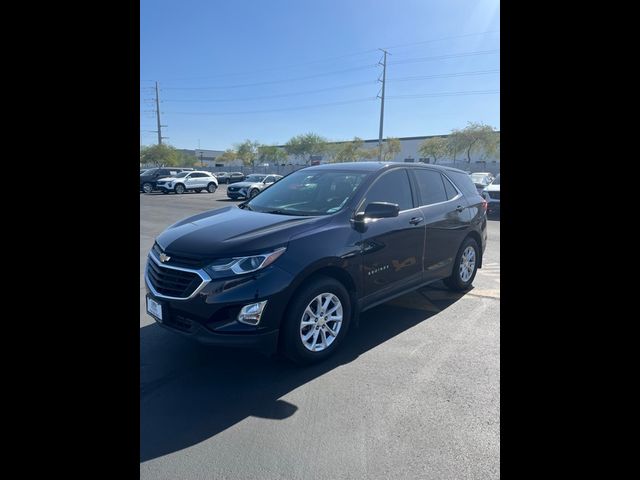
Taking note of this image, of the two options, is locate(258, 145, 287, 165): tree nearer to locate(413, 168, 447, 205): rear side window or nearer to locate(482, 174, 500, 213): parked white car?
locate(482, 174, 500, 213): parked white car

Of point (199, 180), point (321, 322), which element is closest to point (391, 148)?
point (199, 180)

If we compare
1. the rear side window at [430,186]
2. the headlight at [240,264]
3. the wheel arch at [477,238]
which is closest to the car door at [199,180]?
the wheel arch at [477,238]

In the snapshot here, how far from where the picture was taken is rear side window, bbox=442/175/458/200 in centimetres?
520

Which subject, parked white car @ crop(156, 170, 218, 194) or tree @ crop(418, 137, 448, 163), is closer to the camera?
parked white car @ crop(156, 170, 218, 194)

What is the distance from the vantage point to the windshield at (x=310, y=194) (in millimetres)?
4031

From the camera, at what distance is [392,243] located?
4.10 metres

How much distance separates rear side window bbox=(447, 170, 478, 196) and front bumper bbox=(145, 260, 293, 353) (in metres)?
3.27

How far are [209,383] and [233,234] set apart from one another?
46.7 inches

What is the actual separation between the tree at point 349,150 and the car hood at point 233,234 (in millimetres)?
63614

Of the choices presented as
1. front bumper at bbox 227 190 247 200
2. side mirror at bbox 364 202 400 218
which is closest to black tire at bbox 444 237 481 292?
side mirror at bbox 364 202 400 218
